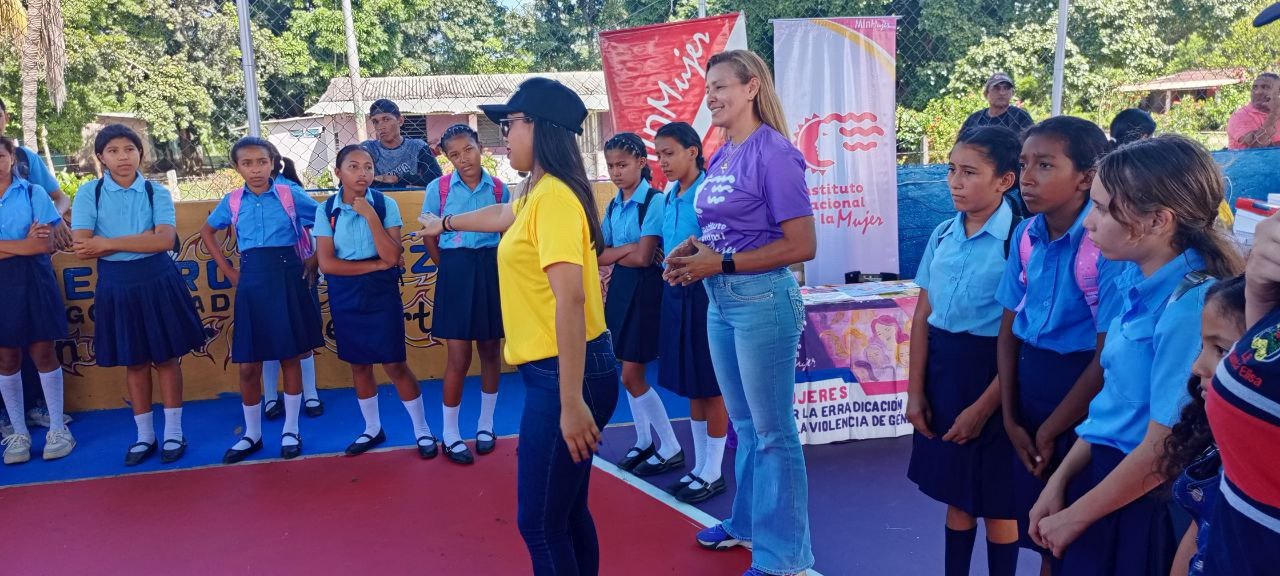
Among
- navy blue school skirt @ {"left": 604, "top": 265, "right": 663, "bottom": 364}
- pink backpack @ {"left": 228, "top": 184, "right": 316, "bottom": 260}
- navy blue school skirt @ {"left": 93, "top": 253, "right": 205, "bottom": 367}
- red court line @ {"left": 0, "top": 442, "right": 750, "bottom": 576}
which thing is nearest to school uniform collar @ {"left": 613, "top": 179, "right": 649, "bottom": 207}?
navy blue school skirt @ {"left": 604, "top": 265, "right": 663, "bottom": 364}

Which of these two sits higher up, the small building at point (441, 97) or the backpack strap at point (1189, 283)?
the small building at point (441, 97)

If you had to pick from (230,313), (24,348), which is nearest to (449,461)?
(230,313)

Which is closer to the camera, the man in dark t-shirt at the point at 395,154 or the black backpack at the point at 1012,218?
the black backpack at the point at 1012,218

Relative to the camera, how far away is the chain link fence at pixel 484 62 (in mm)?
12672

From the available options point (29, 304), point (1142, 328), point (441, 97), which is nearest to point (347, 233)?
point (29, 304)

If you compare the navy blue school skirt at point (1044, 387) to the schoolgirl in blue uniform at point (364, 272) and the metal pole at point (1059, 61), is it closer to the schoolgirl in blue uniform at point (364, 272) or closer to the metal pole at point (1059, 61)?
the schoolgirl in blue uniform at point (364, 272)

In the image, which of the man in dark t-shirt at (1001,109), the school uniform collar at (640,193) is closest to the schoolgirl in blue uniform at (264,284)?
the school uniform collar at (640,193)

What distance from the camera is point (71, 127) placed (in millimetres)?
20969

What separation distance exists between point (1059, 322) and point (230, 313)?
16.3 ft

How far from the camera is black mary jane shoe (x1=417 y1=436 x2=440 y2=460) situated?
4211mm

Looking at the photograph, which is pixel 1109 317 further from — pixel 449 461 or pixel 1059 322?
pixel 449 461

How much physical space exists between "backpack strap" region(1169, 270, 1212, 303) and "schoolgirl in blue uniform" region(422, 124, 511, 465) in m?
3.17

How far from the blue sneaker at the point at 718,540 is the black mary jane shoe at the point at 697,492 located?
0.40 metres

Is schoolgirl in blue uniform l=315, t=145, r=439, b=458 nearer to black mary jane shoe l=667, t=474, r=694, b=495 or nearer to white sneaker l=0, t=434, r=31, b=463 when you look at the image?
black mary jane shoe l=667, t=474, r=694, b=495
